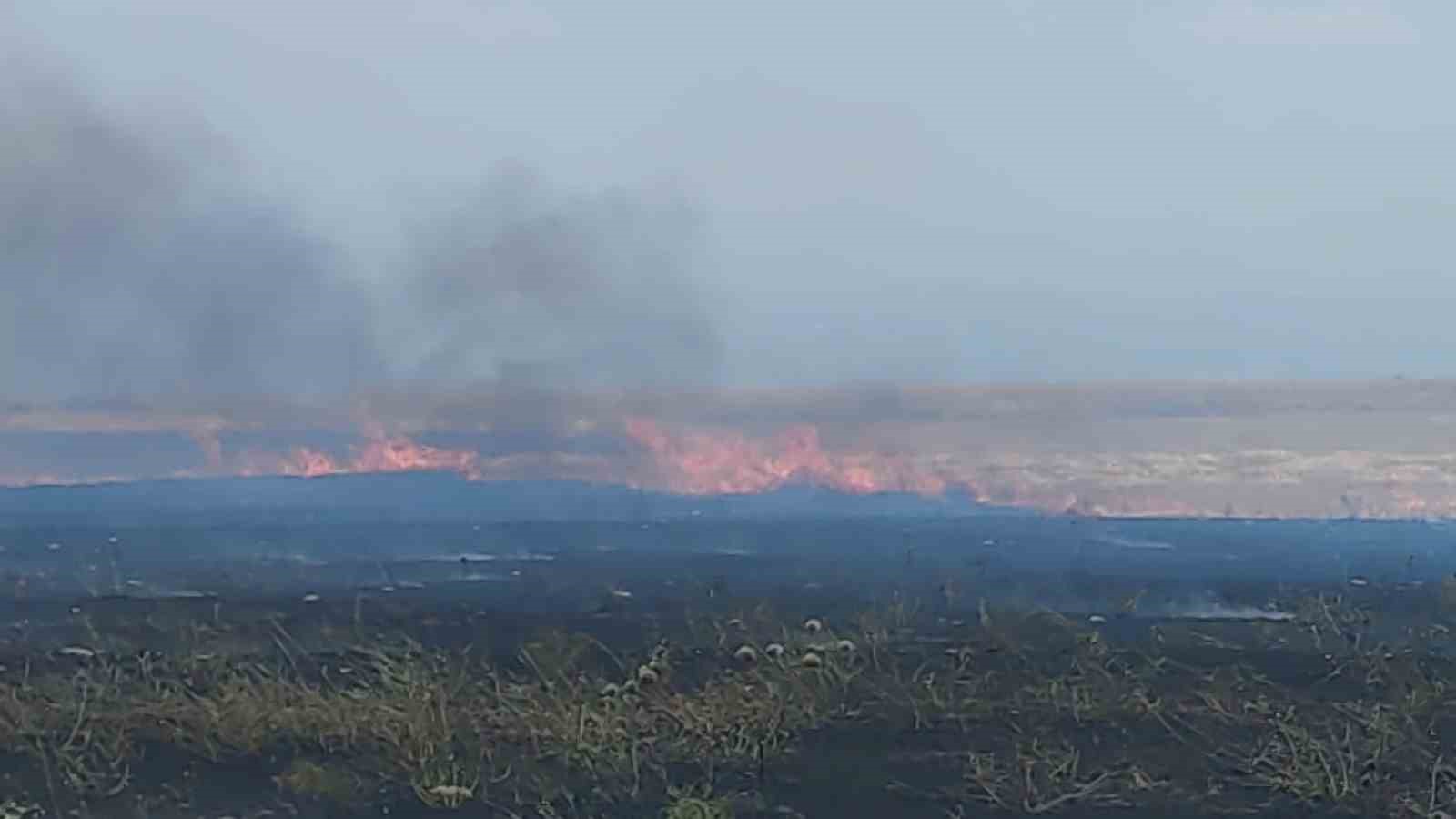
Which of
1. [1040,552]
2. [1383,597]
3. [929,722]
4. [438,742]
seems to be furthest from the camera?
[1040,552]

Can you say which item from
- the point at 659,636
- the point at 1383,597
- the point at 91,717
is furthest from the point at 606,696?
the point at 1383,597

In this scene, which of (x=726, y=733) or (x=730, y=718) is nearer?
(x=726, y=733)

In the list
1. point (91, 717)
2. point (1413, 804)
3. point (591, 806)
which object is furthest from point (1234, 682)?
point (91, 717)

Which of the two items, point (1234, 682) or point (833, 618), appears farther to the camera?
point (833, 618)

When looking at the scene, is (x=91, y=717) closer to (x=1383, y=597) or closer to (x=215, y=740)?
(x=215, y=740)

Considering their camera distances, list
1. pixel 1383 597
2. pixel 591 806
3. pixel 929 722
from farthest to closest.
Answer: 1. pixel 1383 597
2. pixel 929 722
3. pixel 591 806

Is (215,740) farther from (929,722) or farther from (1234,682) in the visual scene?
(1234,682)
